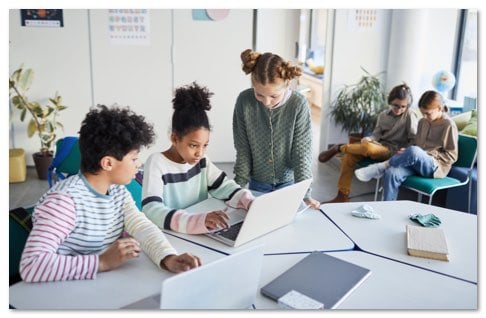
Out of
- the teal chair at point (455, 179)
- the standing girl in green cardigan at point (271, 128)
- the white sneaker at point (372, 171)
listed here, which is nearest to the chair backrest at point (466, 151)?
the teal chair at point (455, 179)

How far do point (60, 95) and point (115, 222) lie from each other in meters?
3.01

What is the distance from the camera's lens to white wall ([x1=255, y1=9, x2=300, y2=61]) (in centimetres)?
425

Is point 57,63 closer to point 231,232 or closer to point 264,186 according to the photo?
point 264,186

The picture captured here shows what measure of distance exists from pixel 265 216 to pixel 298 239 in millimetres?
139

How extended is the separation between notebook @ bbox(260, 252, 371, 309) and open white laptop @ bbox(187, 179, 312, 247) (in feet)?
0.57

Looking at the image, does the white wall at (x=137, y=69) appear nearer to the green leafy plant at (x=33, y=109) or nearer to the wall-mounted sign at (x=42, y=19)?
the wall-mounted sign at (x=42, y=19)

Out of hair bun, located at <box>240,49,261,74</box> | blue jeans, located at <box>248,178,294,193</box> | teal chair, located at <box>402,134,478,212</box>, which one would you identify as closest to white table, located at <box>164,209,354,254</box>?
blue jeans, located at <box>248,178,294,193</box>

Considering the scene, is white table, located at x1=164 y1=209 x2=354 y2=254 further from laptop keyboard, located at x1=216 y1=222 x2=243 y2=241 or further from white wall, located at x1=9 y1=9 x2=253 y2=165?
white wall, located at x1=9 y1=9 x2=253 y2=165

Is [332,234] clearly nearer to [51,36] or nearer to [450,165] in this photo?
[450,165]

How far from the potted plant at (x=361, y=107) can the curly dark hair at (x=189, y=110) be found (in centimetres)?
256

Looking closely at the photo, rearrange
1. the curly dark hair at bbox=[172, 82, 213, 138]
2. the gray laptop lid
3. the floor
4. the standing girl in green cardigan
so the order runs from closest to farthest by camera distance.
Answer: the gray laptop lid
the curly dark hair at bbox=[172, 82, 213, 138]
the standing girl in green cardigan
the floor

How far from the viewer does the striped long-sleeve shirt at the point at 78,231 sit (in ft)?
3.95

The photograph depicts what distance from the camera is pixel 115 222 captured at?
1.42 metres
